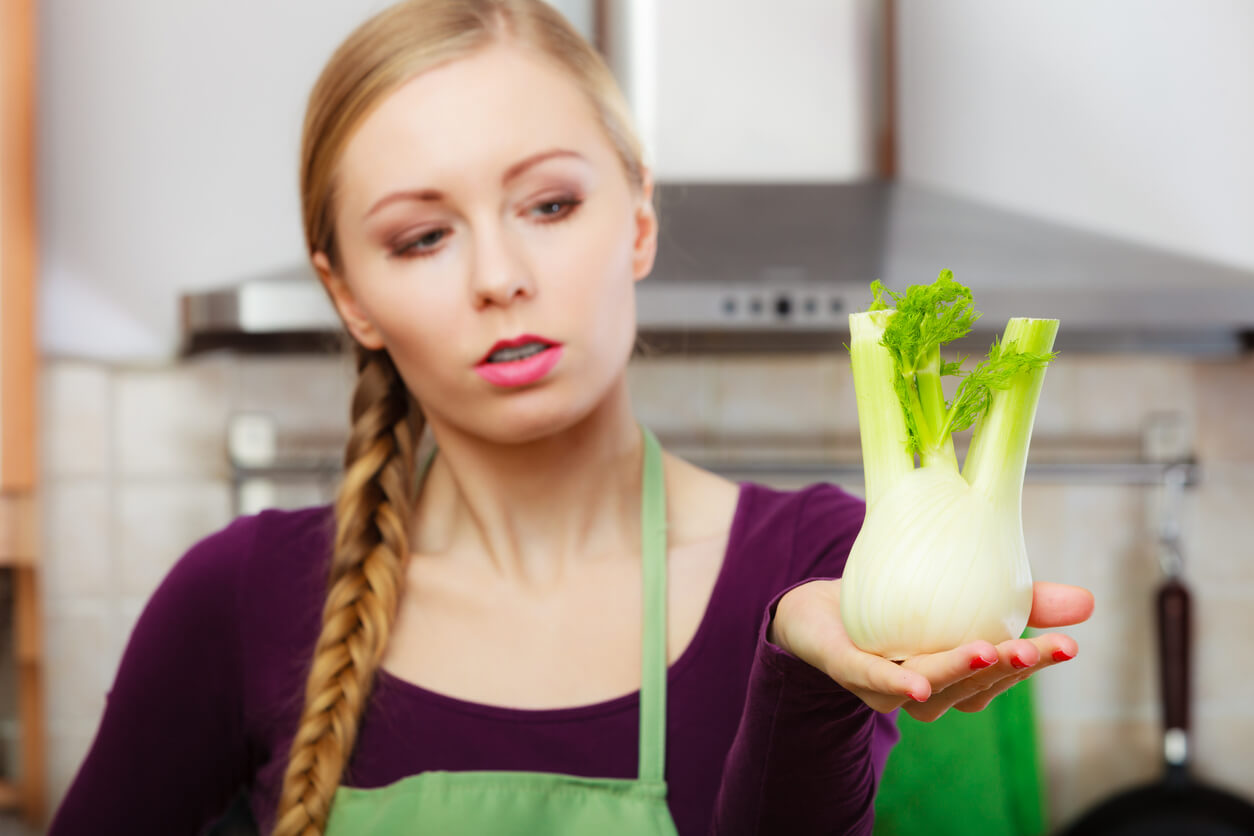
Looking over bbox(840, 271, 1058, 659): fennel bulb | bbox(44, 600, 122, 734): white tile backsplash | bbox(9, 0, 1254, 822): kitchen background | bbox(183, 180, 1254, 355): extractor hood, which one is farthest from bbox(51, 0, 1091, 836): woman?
bbox(44, 600, 122, 734): white tile backsplash

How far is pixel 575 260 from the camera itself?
0.71 meters

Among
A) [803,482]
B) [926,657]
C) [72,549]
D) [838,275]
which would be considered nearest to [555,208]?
[926,657]

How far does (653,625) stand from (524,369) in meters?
0.22

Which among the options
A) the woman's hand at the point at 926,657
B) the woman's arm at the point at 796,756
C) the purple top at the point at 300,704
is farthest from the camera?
the purple top at the point at 300,704

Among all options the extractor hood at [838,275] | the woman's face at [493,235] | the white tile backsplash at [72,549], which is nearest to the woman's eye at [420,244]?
the woman's face at [493,235]

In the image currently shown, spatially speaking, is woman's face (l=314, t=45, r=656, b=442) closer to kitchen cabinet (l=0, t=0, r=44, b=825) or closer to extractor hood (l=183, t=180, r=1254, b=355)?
extractor hood (l=183, t=180, r=1254, b=355)

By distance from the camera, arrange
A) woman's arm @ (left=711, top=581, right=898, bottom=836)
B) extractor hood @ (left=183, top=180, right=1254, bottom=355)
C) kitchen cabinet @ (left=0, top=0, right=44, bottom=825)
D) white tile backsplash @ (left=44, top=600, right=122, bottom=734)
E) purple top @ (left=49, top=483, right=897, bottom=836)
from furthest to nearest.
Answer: white tile backsplash @ (left=44, top=600, right=122, bottom=734)
kitchen cabinet @ (left=0, top=0, right=44, bottom=825)
extractor hood @ (left=183, top=180, right=1254, bottom=355)
purple top @ (left=49, top=483, right=897, bottom=836)
woman's arm @ (left=711, top=581, right=898, bottom=836)

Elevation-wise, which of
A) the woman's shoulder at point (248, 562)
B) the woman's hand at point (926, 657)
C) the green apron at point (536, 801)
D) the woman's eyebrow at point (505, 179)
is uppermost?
the woman's eyebrow at point (505, 179)

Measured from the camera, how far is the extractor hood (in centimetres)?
120

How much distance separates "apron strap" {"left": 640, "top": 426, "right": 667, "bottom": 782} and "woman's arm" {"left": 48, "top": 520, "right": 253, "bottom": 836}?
33 cm

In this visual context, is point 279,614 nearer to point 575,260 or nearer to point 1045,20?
point 575,260

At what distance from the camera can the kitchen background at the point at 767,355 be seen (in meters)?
1.67

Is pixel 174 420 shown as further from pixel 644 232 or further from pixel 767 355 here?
pixel 644 232

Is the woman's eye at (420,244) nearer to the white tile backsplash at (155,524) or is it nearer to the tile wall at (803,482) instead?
the tile wall at (803,482)
